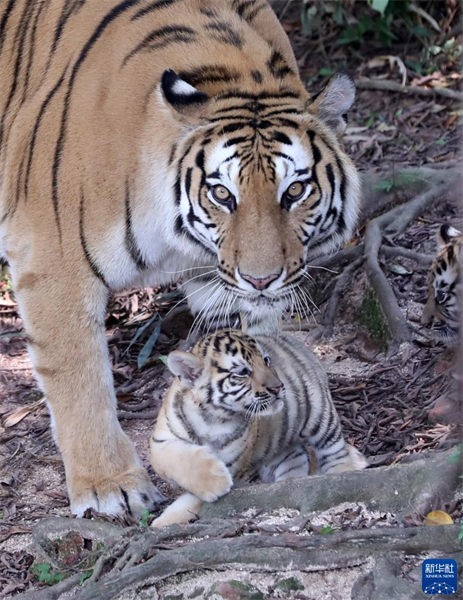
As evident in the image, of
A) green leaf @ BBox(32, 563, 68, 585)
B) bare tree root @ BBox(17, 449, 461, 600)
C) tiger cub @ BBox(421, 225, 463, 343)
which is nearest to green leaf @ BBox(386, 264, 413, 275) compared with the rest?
tiger cub @ BBox(421, 225, 463, 343)

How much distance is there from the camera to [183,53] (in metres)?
4.40

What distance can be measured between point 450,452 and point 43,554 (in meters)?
1.57

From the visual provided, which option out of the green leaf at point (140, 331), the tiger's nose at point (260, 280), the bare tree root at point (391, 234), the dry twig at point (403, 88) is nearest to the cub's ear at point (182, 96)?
the tiger's nose at point (260, 280)

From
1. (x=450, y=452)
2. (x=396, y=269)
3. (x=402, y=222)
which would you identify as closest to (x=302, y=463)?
(x=450, y=452)

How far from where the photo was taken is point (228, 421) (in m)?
4.07

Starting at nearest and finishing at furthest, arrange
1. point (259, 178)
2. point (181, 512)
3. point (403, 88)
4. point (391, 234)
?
point (181, 512) < point (259, 178) < point (391, 234) < point (403, 88)

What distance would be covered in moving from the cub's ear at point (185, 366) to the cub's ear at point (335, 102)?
1.17 meters

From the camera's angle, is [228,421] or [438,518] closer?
[438,518]

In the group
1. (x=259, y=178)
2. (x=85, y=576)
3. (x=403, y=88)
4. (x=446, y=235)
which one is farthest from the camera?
(x=403, y=88)

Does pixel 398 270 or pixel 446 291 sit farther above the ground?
pixel 446 291

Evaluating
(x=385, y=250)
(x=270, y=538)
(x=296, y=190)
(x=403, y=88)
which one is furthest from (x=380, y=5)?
(x=270, y=538)

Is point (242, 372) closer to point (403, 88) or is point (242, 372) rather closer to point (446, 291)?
point (446, 291)

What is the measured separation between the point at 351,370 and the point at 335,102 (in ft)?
5.41

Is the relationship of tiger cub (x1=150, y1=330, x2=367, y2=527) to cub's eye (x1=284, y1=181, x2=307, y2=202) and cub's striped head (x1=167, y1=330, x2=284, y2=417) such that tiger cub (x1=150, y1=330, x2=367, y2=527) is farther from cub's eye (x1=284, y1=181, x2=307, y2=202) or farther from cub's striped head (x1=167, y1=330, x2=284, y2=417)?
cub's eye (x1=284, y1=181, x2=307, y2=202)
